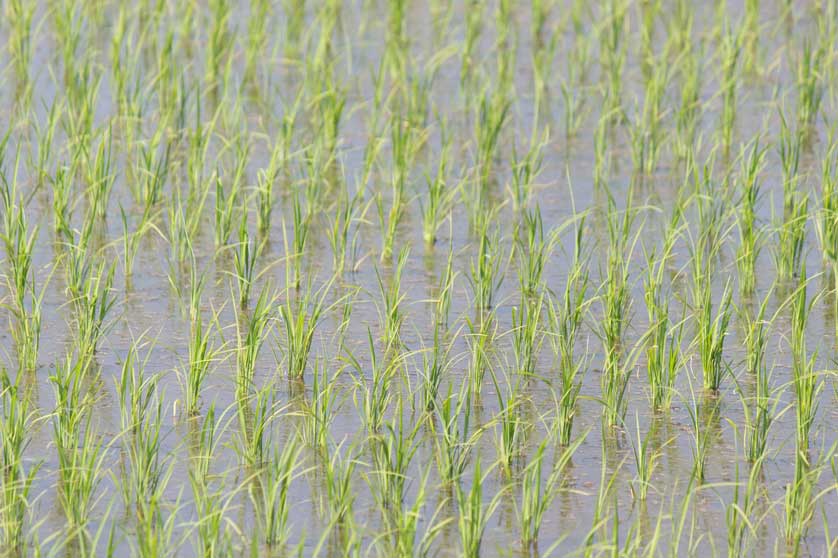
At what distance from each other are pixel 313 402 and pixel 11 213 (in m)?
1.60

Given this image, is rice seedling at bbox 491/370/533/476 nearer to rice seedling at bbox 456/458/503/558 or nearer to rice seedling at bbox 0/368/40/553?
rice seedling at bbox 456/458/503/558

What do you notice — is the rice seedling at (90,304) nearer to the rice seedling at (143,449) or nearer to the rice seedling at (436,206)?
the rice seedling at (143,449)

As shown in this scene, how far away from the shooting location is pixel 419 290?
5.48m

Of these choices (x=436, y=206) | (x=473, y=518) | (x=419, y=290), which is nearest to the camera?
(x=473, y=518)

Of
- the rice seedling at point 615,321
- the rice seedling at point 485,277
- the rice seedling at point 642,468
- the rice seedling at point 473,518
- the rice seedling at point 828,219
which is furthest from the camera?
the rice seedling at point 828,219

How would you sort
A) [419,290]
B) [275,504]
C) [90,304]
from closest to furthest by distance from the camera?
[275,504] → [90,304] → [419,290]

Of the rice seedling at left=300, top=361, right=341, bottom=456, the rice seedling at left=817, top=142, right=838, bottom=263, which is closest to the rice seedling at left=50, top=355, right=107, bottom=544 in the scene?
the rice seedling at left=300, top=361, right=341, bottom=456

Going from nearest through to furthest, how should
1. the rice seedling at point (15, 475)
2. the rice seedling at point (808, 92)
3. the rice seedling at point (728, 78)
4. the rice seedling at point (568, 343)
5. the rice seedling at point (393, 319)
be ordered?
the rice seedling at point (15, 475), the rice seedling at point (568, 343), the rice seedling at point (393, 319), the rice seedling at point (728, 78), the rice seedling at point (808, 92)

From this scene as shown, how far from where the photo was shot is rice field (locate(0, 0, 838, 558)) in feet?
12.9

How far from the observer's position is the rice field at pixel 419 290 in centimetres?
394

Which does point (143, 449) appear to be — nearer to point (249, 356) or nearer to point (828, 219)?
point (249, 356)

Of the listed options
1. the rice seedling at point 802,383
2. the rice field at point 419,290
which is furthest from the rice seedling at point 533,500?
the rice seedling at point 802,383

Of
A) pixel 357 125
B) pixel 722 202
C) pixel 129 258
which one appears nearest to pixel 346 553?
pixel 129 258

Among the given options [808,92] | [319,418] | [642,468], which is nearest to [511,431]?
[642,468]
